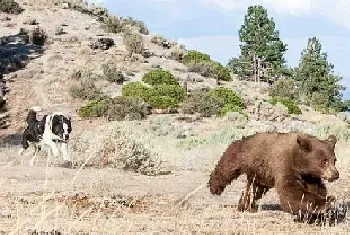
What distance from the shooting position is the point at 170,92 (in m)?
42.3

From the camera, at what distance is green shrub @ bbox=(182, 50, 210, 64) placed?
53.8 m

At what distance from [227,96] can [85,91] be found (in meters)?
7.80

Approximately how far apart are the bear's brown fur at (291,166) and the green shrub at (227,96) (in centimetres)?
3255

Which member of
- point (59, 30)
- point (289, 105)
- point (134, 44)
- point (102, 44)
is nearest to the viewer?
point (289, 105)

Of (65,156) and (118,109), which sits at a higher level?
(118,109)

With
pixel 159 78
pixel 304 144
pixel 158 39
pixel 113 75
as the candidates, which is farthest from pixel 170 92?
pixel 304 144

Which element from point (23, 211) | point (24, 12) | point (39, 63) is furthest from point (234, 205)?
point (24, 12)

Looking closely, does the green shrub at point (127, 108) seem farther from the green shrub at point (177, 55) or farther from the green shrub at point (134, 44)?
the green shrub at point (177, 55)

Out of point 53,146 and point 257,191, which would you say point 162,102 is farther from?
point 257,191

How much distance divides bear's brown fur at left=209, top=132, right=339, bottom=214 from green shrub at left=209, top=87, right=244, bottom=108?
32.5 meters

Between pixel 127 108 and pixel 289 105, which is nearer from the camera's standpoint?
pixel 127 108

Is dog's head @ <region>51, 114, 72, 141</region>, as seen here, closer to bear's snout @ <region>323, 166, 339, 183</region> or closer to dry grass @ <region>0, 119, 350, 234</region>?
dry grass @ <region>0, 119, 350, 234</region>

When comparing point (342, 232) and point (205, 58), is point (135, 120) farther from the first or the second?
point (342, 232)

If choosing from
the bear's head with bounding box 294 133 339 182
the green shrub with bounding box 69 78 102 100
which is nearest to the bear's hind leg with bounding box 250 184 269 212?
the bear's head with bounding box 294 133 339 182
